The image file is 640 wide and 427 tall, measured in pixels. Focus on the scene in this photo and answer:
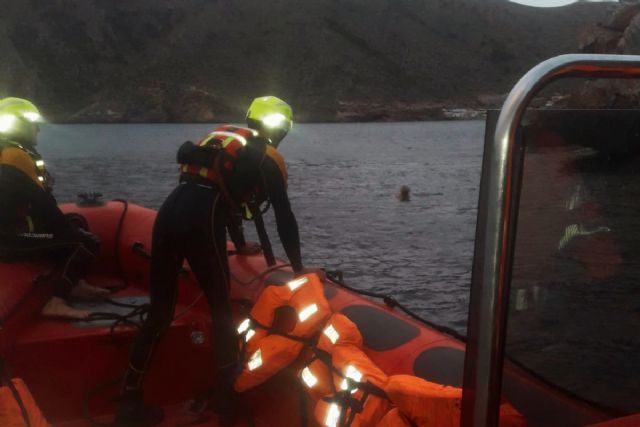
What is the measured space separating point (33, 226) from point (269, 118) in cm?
143

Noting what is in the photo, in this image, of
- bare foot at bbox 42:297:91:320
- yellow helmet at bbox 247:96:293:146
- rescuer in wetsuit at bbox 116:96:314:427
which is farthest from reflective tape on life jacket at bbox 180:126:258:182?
bare foot at bbox 42:297:91:320

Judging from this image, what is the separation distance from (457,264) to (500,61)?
79768mm

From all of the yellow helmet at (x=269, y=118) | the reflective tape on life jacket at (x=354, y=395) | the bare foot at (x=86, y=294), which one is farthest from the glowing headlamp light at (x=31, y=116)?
the reflective tape on life jacket at (x=354, y=395)

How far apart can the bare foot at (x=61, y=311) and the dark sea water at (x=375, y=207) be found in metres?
5.91

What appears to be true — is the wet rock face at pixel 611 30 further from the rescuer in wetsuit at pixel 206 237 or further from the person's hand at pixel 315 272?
the rescuer in wetsuit at pixel 206 237

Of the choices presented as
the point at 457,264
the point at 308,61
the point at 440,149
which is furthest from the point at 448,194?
the point at 308,61

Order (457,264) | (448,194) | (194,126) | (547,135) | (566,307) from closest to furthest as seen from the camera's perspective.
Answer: (547,135), (566,307), (457,264), (448,194), (194,126)

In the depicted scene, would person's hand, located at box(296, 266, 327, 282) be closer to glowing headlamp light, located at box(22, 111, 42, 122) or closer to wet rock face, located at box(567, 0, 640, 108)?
glowing headlamp light, located at box(22, 111, 42, 122)

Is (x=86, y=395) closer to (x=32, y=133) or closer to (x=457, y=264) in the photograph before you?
(x=32, y=133)

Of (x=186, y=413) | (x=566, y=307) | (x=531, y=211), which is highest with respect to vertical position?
(x=531, y=211)

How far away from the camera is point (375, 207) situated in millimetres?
20906

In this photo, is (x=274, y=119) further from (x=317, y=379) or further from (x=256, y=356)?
(x=317, y=379)

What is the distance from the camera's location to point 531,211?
1007 millimetres

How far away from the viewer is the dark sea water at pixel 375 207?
11.6 m
